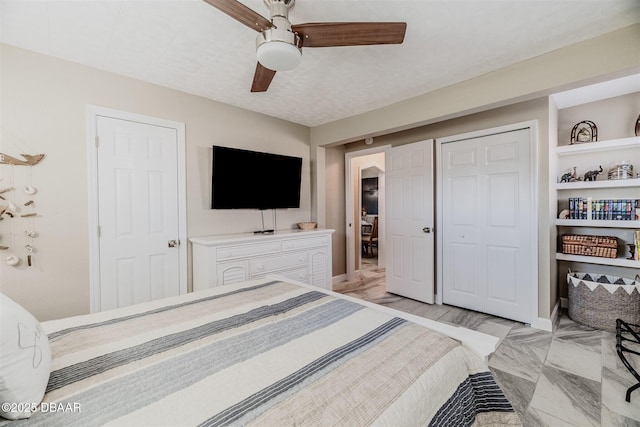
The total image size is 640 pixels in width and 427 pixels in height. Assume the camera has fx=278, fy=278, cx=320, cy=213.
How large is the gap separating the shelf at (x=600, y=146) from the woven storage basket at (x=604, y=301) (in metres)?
1.29

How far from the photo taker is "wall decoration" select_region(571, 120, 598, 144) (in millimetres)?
2992

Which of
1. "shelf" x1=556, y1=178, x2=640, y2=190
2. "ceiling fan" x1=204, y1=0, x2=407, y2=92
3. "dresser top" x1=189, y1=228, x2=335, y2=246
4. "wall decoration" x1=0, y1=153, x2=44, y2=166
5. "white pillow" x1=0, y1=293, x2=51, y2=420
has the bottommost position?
"white pillow" x1=0, y1=293, x2=51, y2=420

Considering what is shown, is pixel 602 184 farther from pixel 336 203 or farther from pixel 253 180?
pixel 253 180

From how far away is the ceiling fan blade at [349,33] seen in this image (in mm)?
1472

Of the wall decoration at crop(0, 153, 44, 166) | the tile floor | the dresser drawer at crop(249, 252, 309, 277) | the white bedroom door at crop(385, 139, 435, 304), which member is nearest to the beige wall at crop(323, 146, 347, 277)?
the white bedroom door at crop(385, 139, 435, 304)

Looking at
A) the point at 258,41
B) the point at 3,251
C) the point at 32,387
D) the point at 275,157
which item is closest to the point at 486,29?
the point at 258,41

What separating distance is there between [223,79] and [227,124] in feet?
2.24

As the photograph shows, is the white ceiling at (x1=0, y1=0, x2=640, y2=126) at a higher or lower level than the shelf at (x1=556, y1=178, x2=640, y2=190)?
higher

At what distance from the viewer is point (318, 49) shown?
2.09 meters

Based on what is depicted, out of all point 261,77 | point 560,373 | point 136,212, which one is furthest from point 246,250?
point 560,373

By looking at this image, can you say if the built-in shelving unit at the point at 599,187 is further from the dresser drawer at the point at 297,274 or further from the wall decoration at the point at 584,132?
the dresser drawer at the point at 297,274

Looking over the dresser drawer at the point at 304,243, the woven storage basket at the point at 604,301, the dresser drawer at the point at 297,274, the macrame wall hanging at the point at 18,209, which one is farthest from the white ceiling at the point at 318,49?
the woven storage basket at the point at 604,301

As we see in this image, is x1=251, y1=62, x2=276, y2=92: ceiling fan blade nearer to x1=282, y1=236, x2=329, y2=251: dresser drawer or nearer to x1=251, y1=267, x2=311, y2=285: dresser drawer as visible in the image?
x1=282, y1=236, x2=329, y2=251: dresser drawer

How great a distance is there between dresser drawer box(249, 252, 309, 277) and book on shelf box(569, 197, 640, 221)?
2978 millimetres
